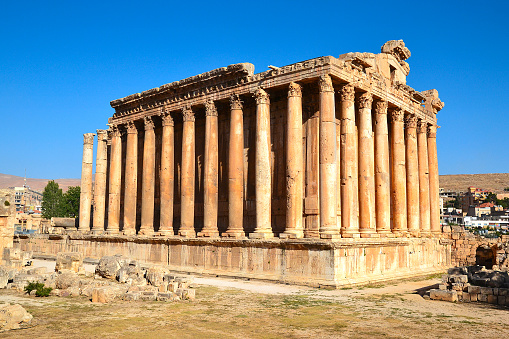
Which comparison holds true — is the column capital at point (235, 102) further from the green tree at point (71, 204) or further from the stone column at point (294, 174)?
the green tree at point (71, 204)

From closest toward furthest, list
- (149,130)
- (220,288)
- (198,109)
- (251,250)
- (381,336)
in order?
1. (381,336)
2. (220,288)
3. (251,250)
4. (198,109)
5. (149,130)

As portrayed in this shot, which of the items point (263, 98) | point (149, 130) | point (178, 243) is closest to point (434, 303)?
point (263, 98)

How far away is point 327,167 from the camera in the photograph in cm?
1945

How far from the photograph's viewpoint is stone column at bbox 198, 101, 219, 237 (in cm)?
2384

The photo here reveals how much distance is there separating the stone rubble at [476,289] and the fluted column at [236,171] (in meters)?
9.64

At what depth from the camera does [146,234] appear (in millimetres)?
26938

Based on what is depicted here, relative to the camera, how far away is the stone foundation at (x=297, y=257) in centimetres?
1834

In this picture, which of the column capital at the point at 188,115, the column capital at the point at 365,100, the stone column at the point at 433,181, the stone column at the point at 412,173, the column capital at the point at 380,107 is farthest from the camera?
the stone column at the point at 433,181

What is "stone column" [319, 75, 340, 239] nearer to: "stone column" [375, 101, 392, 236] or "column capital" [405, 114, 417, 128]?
"stone column" [375, 101, 392, 236]

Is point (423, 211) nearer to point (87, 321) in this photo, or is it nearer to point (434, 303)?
point (434, 303)

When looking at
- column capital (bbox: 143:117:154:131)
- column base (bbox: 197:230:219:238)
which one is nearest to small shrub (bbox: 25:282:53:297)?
column base (bbox: 197:230:219:238)

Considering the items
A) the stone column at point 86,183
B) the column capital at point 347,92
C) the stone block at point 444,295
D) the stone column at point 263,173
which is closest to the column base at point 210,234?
the stone column at point 263,173

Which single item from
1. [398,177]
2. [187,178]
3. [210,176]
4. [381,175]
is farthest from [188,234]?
[398,177]

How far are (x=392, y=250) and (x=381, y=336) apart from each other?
12454 millimetres
